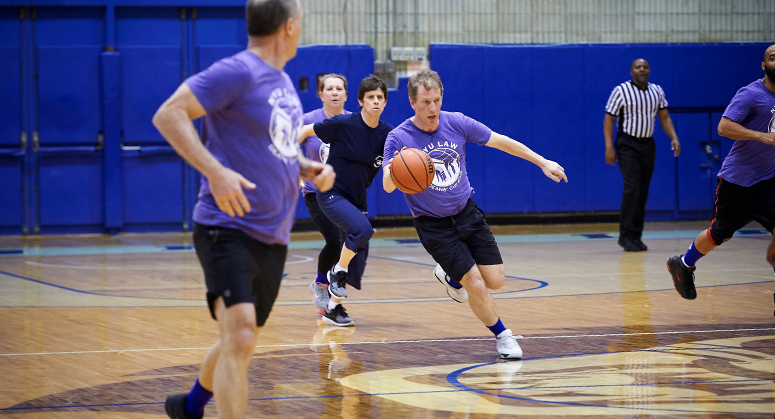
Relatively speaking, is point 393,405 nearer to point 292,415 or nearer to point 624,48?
point 292,415

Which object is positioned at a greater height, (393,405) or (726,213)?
(726,213)

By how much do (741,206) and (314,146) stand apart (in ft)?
10.5

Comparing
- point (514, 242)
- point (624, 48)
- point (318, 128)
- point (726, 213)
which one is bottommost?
point (514, 242)

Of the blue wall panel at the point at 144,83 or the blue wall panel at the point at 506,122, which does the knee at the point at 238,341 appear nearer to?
the blue wall panel at the point at 144,83

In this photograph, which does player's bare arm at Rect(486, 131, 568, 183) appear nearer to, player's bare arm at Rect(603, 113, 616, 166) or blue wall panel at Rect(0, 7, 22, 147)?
player's bare arm at Rect(603, 113, 616, 166)

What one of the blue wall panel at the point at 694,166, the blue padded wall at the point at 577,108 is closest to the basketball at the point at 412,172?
the blue padded wall at the point at 577,108

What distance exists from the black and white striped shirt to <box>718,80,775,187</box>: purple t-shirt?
171 inches

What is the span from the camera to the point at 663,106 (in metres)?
10.7

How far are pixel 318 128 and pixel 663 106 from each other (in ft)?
19.2

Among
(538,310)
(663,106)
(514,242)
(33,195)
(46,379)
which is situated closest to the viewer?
(46,379)

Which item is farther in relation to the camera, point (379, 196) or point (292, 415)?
point (379, 196)

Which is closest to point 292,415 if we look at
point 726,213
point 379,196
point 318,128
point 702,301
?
point 318,128

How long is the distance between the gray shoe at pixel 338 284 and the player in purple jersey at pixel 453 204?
1194mm

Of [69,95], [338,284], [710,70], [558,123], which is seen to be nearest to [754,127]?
[338,284]
